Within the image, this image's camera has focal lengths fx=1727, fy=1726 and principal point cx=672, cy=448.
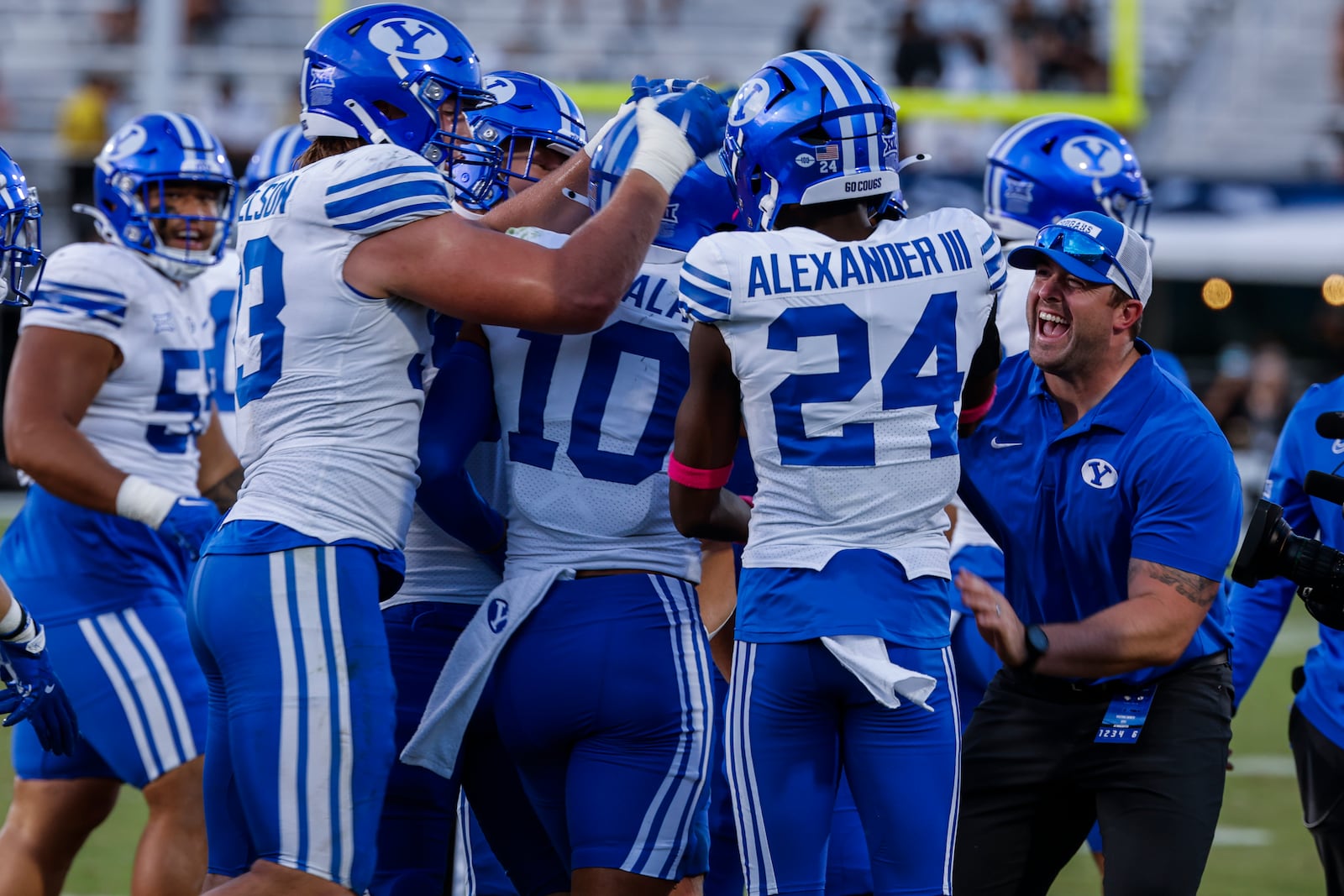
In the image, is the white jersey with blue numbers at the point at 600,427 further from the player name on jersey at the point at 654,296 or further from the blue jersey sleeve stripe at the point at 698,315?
the blue jersey sleeve stripe at the point at 698,315

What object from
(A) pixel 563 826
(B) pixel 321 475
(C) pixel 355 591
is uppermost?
(B) pixel 321 475

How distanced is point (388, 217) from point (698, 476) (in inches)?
29.2

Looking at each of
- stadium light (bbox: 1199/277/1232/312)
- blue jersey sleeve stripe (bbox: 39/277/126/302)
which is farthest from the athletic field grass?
stadium light (bbox: 1199/277/1232/312)

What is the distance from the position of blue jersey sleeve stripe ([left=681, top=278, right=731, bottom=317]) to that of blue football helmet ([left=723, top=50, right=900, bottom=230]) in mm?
293

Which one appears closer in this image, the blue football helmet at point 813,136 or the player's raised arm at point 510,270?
the player's raised arm at point 510,270

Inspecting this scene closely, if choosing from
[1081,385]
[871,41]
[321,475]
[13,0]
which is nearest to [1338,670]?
[1081,385]

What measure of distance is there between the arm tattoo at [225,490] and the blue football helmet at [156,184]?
0.66m

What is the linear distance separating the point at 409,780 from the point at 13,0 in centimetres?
1901

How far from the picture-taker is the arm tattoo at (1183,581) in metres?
3.40

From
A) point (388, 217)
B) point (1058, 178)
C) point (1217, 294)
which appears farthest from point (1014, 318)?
point (1217, 294)

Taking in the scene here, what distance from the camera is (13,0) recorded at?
66.1ft

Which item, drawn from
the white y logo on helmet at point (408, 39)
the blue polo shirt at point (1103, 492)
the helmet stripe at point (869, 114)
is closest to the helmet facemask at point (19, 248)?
the white y logo on helmet at point (408, 39)

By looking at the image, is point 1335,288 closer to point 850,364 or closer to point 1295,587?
point 1295,587

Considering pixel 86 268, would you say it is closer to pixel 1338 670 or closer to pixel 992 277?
pixel 992 277
